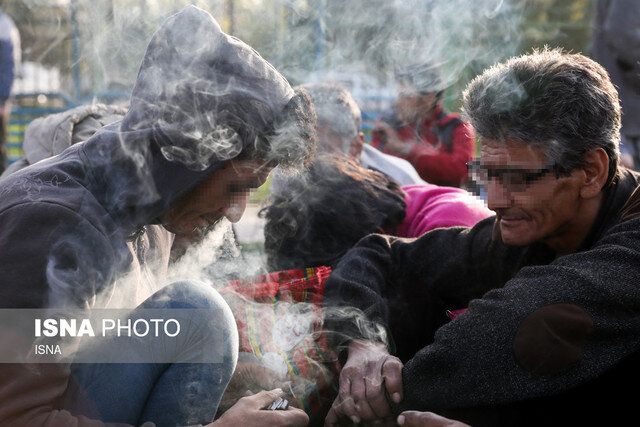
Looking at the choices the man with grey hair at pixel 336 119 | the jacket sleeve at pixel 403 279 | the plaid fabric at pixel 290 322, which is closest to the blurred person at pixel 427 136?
the man with grey hair at pixel 336 119

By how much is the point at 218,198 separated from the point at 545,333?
1.10 m

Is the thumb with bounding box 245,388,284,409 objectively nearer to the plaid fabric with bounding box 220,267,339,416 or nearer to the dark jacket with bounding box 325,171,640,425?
the plaid fabric with bounding box 220,267,339,416

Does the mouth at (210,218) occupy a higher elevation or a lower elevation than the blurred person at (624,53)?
lower

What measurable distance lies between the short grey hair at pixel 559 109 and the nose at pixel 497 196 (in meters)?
0.16

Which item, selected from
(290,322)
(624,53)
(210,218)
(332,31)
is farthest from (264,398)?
(624,53)

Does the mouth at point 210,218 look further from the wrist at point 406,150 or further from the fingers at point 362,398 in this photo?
the wrist at point 406,150

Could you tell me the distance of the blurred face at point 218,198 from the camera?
2133mm

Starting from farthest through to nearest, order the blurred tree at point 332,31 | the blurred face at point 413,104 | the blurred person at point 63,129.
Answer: the blurred face at point 413,104, the blurred tree at point 332,31, the blurred person at point 63,129

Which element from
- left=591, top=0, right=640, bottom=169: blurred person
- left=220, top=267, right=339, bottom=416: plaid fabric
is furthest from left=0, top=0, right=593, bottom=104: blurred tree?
left=220, top=267, right=339, bottom=416: plaid fabric

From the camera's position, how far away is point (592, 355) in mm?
1971

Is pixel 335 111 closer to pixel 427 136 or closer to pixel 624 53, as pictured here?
pixel 427 136

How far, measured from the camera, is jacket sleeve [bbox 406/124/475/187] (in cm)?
484

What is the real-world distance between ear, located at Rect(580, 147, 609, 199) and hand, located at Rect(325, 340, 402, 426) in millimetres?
873

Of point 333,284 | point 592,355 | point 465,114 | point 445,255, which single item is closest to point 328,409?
point 333,284
